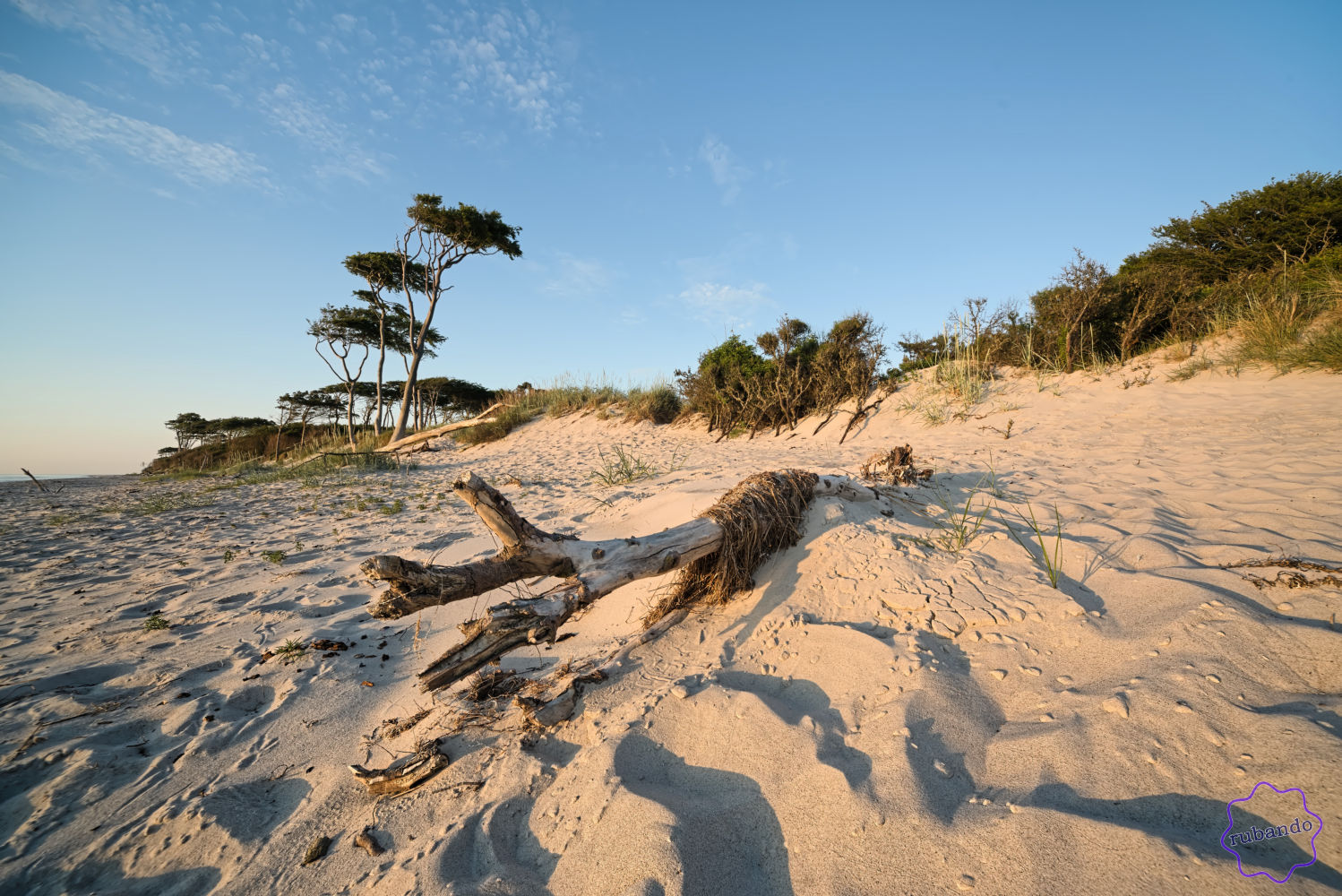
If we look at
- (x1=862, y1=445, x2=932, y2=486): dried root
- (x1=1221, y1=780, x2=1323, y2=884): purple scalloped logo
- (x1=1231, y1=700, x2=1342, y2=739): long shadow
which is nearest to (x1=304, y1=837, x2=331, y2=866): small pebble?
(x1=1221, y1=780, x2=1323, y2=884): purple scalloped logo

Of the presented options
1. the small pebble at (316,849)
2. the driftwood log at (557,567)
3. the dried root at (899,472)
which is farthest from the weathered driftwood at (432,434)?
the small pebble at (316,849)

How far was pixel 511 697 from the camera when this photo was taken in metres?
2.23

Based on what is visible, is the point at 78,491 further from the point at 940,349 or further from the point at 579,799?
the point at 940,349

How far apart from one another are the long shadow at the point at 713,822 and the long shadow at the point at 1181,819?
682mm

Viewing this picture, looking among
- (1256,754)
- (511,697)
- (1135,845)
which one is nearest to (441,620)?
(511,697)

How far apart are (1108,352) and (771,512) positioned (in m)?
9.25

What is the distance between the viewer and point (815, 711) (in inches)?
72.7

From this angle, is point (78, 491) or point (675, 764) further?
point (78, 491)

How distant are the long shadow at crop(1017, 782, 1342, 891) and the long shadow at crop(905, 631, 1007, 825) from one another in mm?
166

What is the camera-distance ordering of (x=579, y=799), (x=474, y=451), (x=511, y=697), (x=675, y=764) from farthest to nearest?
(x=474, y=451) < (x=511, y=697) < (x=675, y=764) < (x=579, y=799)

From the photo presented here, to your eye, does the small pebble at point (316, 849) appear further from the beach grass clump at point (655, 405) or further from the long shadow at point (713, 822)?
the beach grass clump at point (655, 405)

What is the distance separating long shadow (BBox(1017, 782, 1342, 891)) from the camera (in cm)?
100

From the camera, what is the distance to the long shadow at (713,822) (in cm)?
128

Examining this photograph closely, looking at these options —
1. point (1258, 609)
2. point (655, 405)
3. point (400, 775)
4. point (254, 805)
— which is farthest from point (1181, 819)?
point (655, 405)
